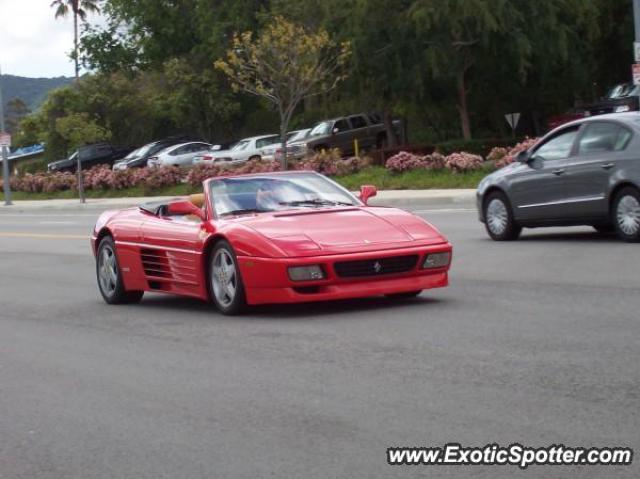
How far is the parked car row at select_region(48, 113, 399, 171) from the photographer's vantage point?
50844 mm

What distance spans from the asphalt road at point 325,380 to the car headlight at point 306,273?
13.6 inches

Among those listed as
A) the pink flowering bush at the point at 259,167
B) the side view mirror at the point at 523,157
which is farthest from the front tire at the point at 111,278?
the pink flowering bush at the point at 259,167

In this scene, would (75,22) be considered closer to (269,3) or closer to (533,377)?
(269,3)

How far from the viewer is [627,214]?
1508 cm

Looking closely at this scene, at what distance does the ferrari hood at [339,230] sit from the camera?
1061cm

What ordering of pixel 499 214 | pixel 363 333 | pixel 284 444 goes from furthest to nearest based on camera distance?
pixel 499 214 < pixel 363 333 < pixel 284 444

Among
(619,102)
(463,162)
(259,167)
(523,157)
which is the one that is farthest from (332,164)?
(523,157)

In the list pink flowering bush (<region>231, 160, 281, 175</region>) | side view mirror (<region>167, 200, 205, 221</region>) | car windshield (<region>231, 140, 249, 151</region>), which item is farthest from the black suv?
side view mirror (<region>167, 200, 205, 221</region>)

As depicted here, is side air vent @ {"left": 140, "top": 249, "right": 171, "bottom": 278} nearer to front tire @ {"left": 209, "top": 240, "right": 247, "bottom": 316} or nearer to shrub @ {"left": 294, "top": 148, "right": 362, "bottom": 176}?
front tire @ {"left": 209, "top": 240, "right": 247, "bottom": 316}

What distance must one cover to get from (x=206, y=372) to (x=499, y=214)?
9166 mm

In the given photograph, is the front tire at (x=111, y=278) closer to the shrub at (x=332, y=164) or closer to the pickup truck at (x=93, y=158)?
the shrub at (x=332, y=164)

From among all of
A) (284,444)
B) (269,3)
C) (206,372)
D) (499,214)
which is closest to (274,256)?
(206,372)

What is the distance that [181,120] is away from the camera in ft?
230

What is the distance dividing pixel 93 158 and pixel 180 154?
7.38m
